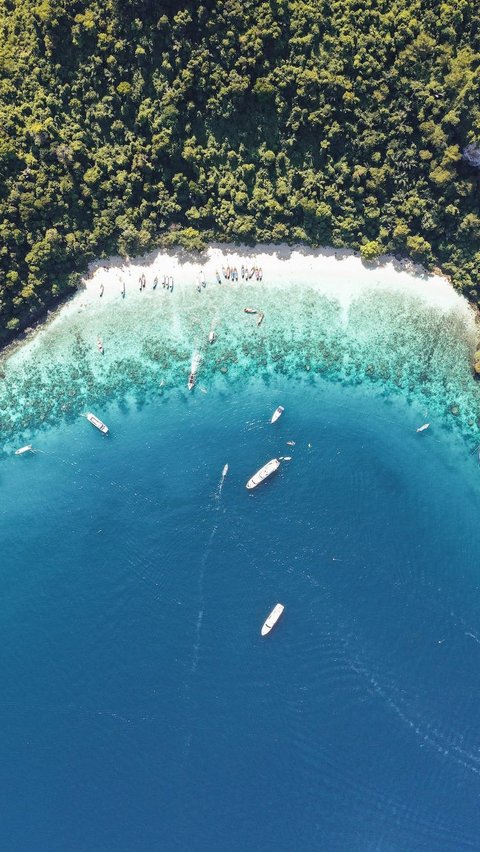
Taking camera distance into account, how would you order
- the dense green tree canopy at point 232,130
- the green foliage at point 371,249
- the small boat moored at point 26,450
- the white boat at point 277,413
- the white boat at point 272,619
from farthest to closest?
1. the small boat moored at point 26,450
2. the white boat at point 277,413
3. the white boat at point 272,619
4. the green foliage at point 371,249
5. the dense green tree canopy at point 232,130

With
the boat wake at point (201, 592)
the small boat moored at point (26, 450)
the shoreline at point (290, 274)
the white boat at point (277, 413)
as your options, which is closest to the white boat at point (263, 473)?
the boat wake at point (201, 592)

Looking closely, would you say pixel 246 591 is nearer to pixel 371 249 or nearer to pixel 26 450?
pixel 26 450

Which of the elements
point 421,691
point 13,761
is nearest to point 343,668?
point 421,691

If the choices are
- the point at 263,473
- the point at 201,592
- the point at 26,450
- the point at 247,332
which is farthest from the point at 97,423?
the point at 201,592

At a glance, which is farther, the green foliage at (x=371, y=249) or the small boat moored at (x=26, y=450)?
the small boat moored at (x=26, y=450)

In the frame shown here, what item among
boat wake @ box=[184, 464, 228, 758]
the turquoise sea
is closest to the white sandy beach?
the turquoise sea

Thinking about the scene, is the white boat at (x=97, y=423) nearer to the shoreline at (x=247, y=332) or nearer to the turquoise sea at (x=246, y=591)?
the turquoise sea at (x=246, y=591)
